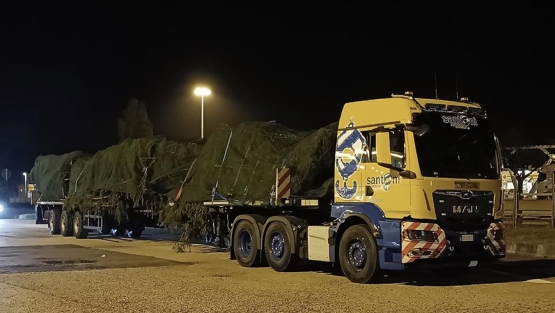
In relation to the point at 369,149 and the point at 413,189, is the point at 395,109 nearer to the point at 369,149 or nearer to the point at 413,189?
the point at 369,149

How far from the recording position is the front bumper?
12211mm

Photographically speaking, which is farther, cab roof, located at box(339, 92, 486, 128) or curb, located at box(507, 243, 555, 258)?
curb, located at box(507, 243, 555, 258)

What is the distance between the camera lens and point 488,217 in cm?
1291

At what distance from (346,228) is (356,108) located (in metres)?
2.27

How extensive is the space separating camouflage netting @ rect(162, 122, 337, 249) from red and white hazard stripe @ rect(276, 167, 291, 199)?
12 cm

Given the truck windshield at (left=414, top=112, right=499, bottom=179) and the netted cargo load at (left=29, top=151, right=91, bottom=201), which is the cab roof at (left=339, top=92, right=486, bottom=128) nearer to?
the truck windshield at (left=414, top=112, right=499, bottom=179)

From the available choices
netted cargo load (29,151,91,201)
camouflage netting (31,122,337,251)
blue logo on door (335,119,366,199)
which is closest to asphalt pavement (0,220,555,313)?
camouflage netting (31,122,337,251)

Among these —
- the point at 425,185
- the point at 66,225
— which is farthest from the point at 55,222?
the point at 425,185

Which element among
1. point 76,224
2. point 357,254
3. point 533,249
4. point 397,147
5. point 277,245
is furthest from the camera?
point 76,224

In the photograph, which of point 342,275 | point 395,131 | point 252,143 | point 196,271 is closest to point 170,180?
point 252,143

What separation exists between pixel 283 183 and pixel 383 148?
11.3 ft

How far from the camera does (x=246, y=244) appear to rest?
1639 centimetres

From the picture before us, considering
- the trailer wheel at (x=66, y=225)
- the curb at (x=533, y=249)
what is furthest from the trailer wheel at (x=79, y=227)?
the curb at (x=533, y=249)

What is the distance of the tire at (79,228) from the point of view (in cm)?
2661
